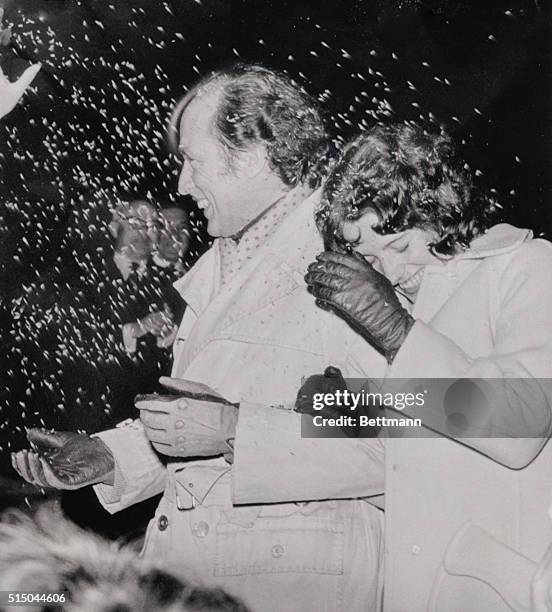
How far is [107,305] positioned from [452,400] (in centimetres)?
91

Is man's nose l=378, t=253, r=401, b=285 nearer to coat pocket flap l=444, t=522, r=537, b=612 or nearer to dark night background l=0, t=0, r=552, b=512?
dark night background l=0, t=0, r=552, b=512

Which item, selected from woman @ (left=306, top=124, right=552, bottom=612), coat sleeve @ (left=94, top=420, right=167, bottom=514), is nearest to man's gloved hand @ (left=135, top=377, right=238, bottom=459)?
coat sleeve @ (left=94, top=420, right=167, bottom=514)

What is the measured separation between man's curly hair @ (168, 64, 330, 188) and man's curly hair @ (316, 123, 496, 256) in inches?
3.2

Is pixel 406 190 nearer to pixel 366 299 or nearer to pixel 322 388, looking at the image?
pixel 366 299

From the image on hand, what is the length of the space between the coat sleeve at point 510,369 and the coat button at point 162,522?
66 centimetres

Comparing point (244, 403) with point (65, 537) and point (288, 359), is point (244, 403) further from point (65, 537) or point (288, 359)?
point (65, 537)

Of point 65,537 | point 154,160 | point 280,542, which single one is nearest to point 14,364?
point 65,537

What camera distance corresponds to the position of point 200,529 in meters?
2.26

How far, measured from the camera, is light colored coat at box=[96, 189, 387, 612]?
7.24ft

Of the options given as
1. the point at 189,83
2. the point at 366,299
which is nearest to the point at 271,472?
the point at 366,299

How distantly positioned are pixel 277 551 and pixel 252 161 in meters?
0.96

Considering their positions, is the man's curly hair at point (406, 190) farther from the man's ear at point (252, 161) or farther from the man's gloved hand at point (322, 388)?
the man's gloved hand at point (322, 388)

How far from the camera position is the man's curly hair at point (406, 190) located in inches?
89.5

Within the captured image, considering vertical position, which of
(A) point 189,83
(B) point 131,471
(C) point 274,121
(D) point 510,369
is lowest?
(B) point 131,471
